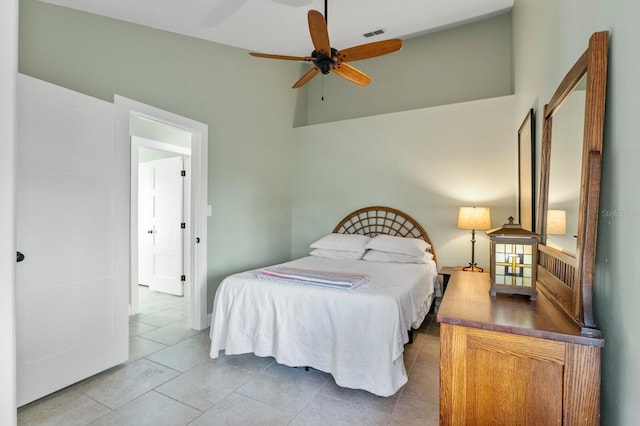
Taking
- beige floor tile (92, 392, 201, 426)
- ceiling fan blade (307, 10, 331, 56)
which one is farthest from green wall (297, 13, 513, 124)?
beige floor tile (92, 392, 201, 426)

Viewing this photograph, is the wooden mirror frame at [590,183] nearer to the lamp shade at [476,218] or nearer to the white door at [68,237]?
the lamp shade at [476,218]

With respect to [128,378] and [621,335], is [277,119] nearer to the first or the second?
[128,378]

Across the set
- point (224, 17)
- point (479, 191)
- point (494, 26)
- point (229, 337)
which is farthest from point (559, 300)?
point (494, 26)

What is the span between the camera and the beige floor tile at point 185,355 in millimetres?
2537

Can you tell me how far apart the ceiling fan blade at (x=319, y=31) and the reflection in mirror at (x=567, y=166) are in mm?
1439

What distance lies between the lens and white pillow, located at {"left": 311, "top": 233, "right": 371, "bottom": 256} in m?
3.73

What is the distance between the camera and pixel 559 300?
125 centimetres

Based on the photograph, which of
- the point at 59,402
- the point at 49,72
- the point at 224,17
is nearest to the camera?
the point at 59,402

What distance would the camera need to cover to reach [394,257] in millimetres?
3512

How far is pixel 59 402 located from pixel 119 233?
1.15m

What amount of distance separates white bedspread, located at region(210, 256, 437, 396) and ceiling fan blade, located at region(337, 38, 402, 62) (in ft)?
5.71

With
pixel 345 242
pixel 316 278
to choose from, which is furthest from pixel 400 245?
pixel 316 278

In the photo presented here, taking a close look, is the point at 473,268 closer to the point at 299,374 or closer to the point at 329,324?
the point at 329,324

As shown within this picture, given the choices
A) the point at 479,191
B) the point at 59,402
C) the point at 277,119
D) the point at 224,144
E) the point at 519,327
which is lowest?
the point at 59,402
